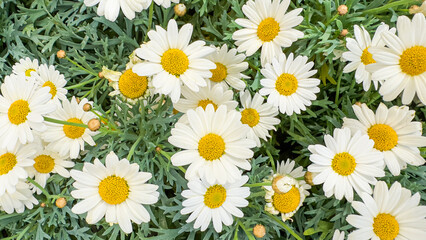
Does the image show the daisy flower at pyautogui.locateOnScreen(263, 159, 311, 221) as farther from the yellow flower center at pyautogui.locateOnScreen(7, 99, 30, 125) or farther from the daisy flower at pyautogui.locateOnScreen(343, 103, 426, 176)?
the yellow flower center at pyautogui.locateOnScreen(7, 99, 30, 125)

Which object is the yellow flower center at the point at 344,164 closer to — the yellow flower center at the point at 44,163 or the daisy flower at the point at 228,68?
the daisy flower at the point at 228,68

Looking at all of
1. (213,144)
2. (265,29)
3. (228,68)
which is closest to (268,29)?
(265,29)

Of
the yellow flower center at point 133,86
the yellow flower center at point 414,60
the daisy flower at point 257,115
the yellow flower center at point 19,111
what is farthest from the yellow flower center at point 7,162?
the yellow flower center at point 414,60

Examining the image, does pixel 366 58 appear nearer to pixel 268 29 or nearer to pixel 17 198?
pixel 268 29

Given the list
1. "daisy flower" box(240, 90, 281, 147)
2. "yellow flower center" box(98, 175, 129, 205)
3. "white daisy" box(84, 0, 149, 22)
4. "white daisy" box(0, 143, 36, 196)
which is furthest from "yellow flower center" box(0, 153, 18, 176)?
"daisy flower" box(240, 90, 281, 147)

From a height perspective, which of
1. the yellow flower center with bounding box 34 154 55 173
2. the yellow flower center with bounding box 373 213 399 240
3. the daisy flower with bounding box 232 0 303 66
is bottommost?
the yellow flower center with bounding box 34 154 55 173

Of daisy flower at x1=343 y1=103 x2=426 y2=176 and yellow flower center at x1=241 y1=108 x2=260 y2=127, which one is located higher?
daisy flower at x1=343 y1=103 x2=426 y2=176

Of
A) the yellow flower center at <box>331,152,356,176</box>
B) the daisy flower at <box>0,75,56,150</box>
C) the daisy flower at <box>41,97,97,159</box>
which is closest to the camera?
the daisy flower at <box>0,75,56,150</box>
